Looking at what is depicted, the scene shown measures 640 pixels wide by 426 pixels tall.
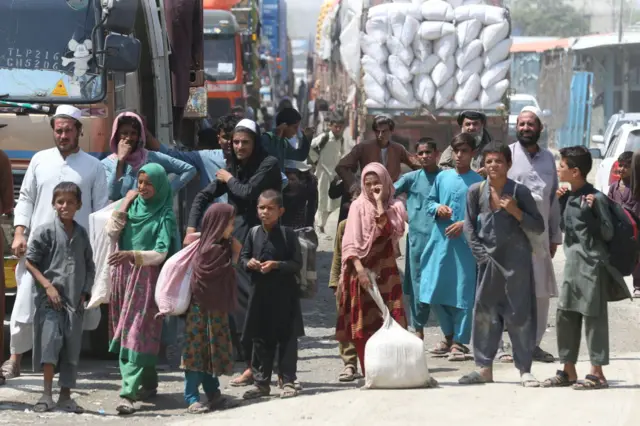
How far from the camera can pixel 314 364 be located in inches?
376

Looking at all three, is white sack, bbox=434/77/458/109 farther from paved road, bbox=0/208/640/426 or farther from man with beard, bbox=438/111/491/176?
paved road, bbox=0/208/640/426

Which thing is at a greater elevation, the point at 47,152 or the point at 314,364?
the point at 47,152

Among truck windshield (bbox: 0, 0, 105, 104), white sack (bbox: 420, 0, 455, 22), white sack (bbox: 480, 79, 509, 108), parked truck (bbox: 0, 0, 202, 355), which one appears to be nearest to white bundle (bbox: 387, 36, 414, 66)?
white sack (bbox: 420, 0, 455, 22)

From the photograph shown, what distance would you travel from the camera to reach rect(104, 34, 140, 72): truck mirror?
9.19m

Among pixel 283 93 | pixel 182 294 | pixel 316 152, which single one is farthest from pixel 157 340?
pixel 283 93

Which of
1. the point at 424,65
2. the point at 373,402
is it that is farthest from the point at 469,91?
the point at 373,402

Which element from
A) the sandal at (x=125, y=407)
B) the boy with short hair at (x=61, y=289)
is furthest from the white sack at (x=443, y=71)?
the sandal at (x=125, y=407)

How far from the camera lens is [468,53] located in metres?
20.9

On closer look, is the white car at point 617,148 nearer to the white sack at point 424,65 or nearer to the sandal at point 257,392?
the white sack at point 424,65

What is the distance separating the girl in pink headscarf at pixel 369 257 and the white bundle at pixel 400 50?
12.8m

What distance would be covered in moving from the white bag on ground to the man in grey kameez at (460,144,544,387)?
1.11 feet

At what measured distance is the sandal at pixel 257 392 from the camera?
26.7ft

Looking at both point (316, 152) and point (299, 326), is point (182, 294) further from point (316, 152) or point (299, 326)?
point (316, 152)

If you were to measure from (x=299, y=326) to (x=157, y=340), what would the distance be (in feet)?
2.79
